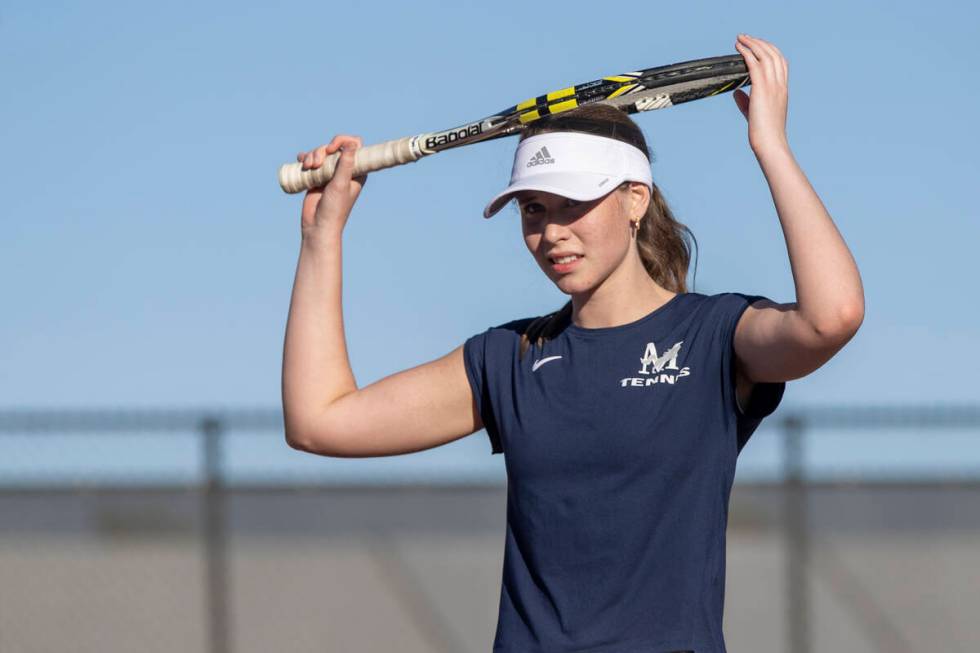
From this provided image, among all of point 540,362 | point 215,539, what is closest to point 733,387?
point 540,362

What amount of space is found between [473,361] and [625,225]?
1.59 feet

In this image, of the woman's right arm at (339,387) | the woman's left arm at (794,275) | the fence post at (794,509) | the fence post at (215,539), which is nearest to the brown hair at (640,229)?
the woman's right arm at (339,387)

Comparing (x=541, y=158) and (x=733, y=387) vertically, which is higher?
(x=541, y=158)

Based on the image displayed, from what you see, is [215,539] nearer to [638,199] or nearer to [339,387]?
[339,387]

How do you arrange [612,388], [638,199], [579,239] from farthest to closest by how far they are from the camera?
[638,199] < [579,239] < [612,388]

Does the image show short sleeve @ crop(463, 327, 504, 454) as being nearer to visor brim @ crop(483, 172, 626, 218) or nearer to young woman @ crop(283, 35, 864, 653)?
young woman @ crop(283, 35, 864, 653)

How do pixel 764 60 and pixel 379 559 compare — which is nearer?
pixel 764 60

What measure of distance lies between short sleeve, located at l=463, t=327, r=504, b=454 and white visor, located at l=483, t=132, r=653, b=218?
33 centimetres

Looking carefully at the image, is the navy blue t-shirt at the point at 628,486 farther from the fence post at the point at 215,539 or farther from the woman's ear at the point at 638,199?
the fence post at the point at 215,539

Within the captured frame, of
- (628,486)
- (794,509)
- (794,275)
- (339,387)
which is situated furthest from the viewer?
(794,509)

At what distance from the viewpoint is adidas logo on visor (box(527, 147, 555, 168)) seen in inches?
131

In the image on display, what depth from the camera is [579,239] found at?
326cm

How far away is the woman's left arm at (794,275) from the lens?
114 inches

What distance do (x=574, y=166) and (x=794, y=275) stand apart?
60cm
